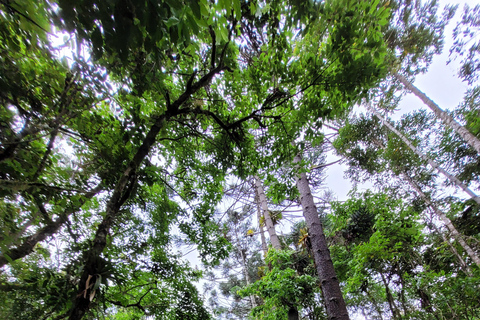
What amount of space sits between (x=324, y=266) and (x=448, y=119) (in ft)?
16.6

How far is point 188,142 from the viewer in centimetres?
333

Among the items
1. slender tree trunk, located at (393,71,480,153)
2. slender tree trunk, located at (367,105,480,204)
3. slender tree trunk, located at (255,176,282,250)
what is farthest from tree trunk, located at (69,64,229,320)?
slender tree trunk, located at (367,105,480,204)

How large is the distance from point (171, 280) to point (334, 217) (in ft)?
13.4

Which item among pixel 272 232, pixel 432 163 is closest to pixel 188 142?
pixel 272 232

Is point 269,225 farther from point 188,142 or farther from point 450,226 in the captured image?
point 450,226

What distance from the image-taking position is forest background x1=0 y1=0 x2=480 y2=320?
1.37 metres

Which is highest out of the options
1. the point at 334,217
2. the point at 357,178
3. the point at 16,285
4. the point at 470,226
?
the point at 357,178

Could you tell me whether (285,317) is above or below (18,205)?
below

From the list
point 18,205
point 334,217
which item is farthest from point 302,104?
point 334,217

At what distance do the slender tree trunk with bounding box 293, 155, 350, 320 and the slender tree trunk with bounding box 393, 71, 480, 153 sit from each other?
390 cm

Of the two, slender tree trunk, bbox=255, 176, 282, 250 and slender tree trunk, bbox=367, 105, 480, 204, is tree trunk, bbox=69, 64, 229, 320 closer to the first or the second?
slender tree trunk, bbox=255, 176, 282, 250

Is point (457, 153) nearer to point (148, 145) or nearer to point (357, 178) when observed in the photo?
point (357, 178)

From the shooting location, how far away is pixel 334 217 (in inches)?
199

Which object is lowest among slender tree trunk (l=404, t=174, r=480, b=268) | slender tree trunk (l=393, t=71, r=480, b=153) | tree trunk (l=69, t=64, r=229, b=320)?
tree trunk (l=69, t=64, r=229, b=320)
